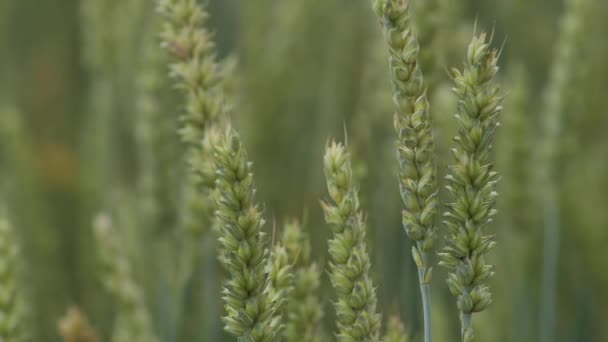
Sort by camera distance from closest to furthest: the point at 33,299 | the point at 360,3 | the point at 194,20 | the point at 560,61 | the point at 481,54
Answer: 1. the point at 481,54
2. the point at 194,20
3. the point at 560,61
4. the point at 33,299
5. the point at 360,3

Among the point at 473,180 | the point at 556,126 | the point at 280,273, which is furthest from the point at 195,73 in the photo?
the point at 556,126

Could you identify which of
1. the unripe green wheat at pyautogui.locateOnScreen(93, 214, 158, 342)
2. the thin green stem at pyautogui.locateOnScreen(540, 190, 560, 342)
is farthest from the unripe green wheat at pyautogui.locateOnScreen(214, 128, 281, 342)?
the thin green stem at pyautogui.locateOnScreen(540, 190, 560, 342)

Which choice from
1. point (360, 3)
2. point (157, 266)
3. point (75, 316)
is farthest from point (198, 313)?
point (360, 3)

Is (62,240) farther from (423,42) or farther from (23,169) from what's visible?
(423,42)

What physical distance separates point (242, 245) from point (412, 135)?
180mm

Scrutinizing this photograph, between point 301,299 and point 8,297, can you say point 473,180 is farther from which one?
point 8,297

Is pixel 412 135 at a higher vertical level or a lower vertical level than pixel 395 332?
higher

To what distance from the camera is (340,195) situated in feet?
2.86

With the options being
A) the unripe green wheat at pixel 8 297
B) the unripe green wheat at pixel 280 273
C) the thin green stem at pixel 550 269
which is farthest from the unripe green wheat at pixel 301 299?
the thin green stem at pixel 550 269

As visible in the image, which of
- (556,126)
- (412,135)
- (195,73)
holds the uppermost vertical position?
(556,126)

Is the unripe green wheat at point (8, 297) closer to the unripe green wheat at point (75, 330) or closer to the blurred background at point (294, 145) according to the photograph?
the unripe green wheat at point (75, 330)

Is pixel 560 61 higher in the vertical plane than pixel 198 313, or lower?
higher

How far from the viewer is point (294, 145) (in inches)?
96.4

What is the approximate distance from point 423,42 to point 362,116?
6.0 inches
